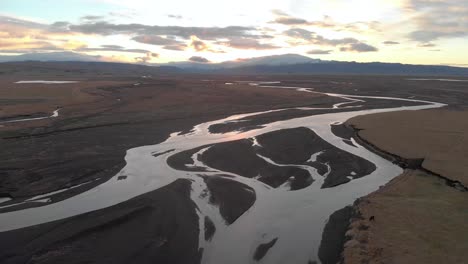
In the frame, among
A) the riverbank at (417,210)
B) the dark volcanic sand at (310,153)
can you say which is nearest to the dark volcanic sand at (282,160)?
the dark volcanic sand at (310,153)

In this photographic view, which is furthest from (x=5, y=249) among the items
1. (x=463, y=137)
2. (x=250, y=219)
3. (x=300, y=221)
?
(x=463, y=137)

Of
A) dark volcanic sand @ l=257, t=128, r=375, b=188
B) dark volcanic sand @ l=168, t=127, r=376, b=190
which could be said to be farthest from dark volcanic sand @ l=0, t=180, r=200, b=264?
dark volcanic sand @ l=257, t=128, r=375, b=188

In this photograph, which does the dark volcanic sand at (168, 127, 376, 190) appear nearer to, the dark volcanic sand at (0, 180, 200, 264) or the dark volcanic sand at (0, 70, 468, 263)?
the dark volcanic sand at (0, 70, 468, 263)

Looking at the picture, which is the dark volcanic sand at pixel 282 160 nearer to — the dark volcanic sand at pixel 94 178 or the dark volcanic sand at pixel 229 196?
the dark volcanic sand at pixel 229 196

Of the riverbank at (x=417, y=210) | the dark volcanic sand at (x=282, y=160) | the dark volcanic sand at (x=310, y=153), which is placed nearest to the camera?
the riverbank at (x=417, y=210)

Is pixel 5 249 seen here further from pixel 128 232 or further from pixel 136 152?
pixel 136 152

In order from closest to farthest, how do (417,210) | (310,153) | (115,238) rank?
(115,238) → (417,210) → (310,153)

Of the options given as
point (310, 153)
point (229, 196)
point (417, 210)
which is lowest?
point (229, 196)

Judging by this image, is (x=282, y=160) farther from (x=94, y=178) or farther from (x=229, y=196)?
(x=94, y=178)

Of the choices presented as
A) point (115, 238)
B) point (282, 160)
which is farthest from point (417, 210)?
point (115, 238)
